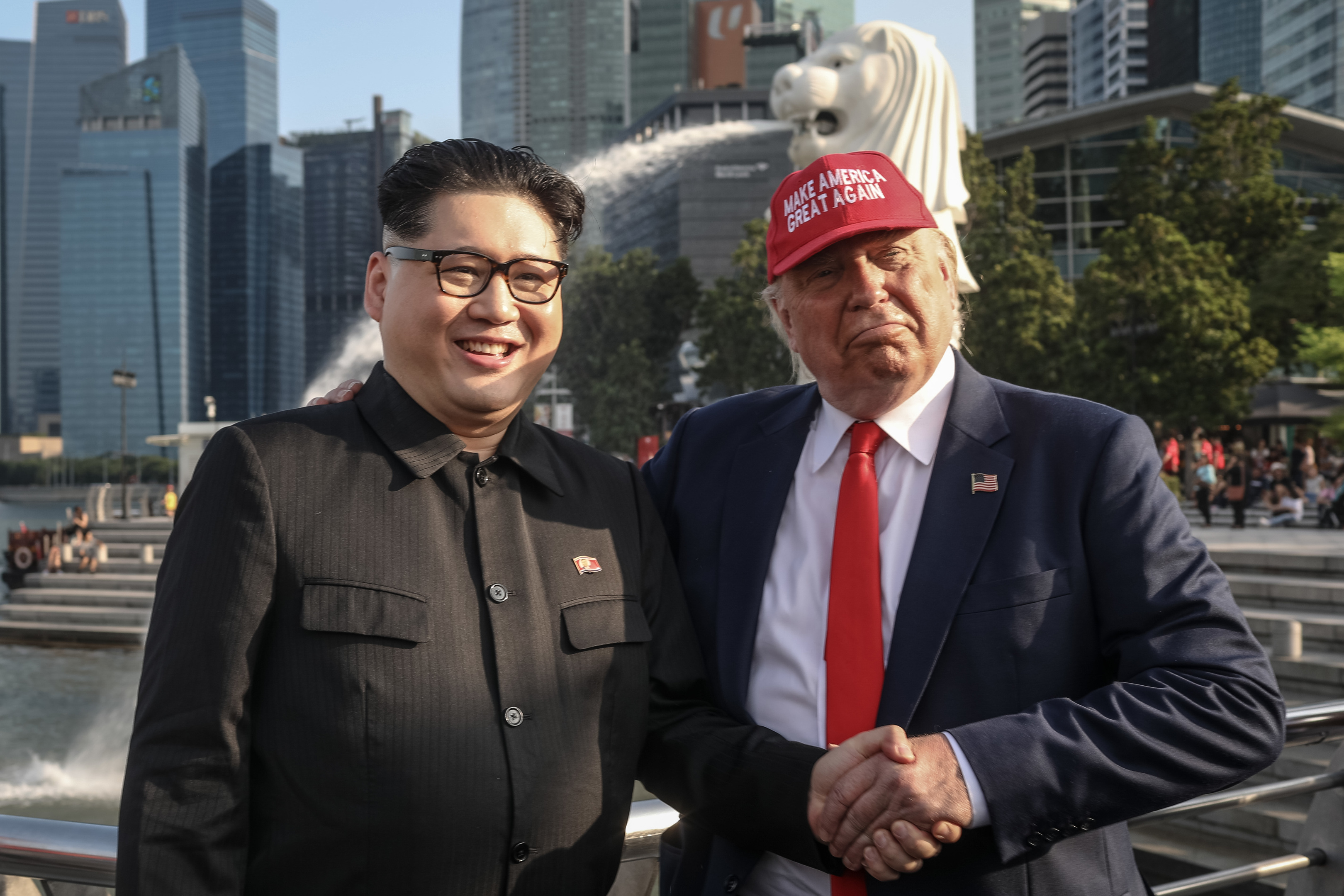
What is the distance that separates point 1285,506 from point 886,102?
13.1 m

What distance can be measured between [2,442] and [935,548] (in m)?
153

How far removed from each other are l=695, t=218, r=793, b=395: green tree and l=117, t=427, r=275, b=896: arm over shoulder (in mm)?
33595

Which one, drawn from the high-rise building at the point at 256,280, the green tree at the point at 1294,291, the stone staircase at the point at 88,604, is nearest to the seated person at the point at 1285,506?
the green tree at the point at 1294,291

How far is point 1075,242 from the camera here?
43.6 metres

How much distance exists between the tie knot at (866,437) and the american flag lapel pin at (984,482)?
20 centimetres

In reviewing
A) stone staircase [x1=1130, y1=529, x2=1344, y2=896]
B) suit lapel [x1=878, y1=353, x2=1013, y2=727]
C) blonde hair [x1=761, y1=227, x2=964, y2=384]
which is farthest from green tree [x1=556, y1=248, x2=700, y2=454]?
suit lapel [x1=878, y1=353, x2=1013, y2=727]

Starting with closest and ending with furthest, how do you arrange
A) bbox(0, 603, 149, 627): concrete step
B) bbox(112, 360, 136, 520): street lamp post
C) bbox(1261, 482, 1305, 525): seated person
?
bbox(1261, 482, 1305, 525): seated person
bbox(0, 603, 149, 627): concrete step
bbox(112, 360, 136, 520): street lamp post

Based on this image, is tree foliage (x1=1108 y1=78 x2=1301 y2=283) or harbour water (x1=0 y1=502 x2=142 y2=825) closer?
harbour water (x1=0 y1=502 x2=142 y2=825)

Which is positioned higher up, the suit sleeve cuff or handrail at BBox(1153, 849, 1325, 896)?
the suit sleeve cuff

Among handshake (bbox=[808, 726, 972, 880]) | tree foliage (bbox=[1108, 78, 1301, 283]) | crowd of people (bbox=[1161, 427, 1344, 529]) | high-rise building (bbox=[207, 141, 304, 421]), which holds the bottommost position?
crowd of people (bbox=[1161, 427, 1344, 529])

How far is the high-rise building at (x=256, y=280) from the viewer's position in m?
166

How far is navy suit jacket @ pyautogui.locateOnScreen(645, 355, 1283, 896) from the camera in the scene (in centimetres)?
178

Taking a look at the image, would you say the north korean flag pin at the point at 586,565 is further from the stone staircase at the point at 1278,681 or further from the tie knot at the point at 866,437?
the stone staircase at the point at 1278,681

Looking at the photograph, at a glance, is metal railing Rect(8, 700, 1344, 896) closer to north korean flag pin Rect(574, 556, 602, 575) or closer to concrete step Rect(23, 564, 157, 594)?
north korean flag pin Rect(574, 556, 602, 575)
